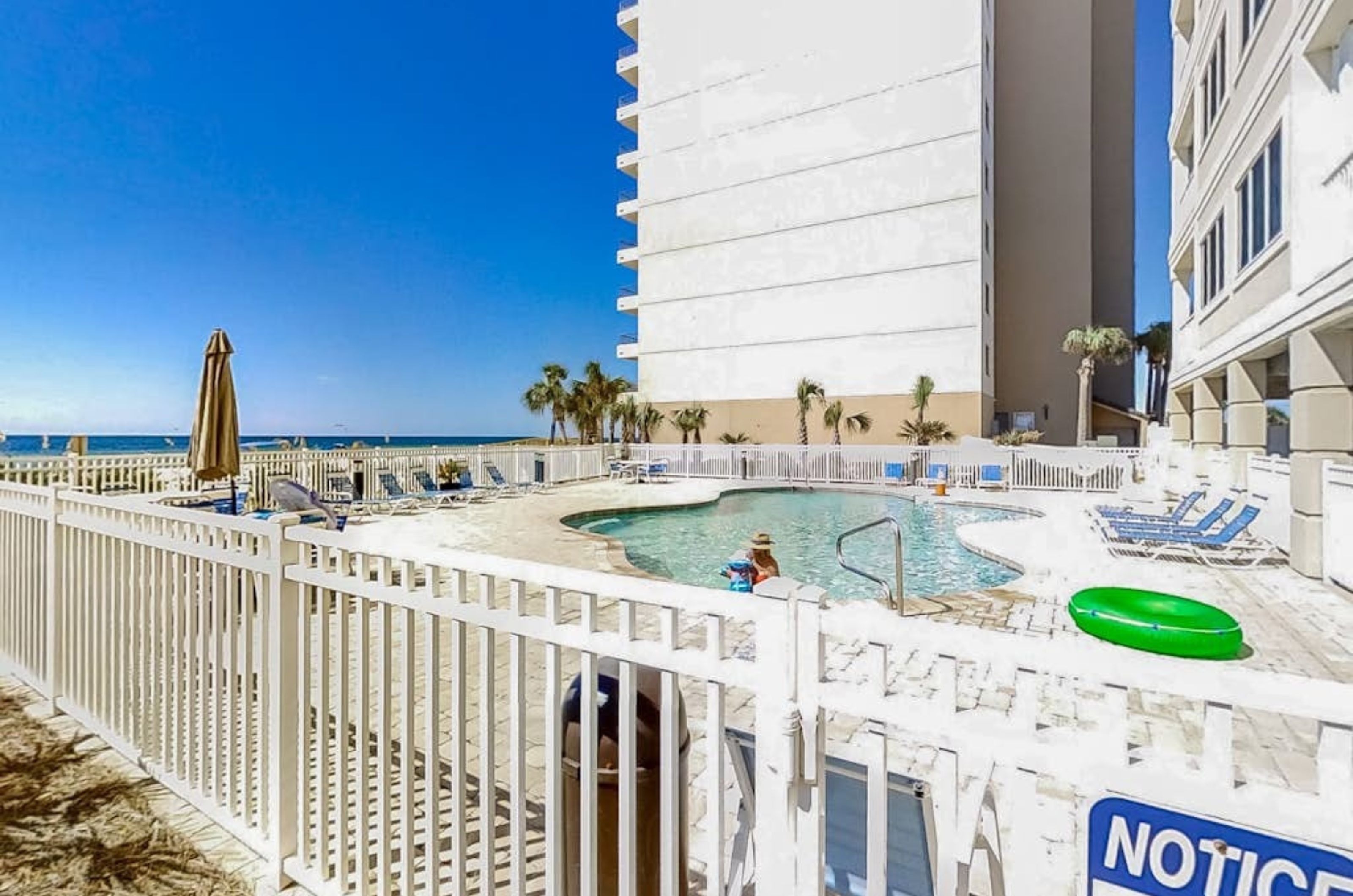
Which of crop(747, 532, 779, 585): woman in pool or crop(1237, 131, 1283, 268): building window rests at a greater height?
crop(1237, 131, 1283, 268): building window

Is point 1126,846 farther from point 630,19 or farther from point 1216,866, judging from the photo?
point 630,19

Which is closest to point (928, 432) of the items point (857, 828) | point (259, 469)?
point (259, 469)

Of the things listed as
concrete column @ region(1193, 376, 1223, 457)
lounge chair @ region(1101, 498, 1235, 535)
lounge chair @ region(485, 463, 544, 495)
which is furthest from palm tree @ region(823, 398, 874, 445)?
lounge chair @ region(1101, 498, 1235, 535)

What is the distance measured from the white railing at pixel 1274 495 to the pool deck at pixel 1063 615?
82 cm

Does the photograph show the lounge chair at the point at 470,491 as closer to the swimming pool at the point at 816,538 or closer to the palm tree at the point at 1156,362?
the swimming pool at the point at 816,538

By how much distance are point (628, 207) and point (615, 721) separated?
98.6 ft

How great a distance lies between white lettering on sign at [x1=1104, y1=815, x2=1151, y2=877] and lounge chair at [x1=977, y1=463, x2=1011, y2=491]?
53.9ft

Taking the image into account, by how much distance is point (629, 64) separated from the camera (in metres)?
29.5

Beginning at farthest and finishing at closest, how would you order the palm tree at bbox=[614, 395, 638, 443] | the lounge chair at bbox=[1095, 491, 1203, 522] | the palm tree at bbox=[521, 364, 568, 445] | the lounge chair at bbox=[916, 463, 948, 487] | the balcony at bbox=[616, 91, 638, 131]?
the palm tree at bbox=[521, 364, 568, 445] → the balcony at bbox=[616, 91, 638, 131] → the palm tree at bbox=[614, 395, 638, 443] → the lounge chair at bbox=[916, 463, 948, 487] → the lounge chair at bbox=[1095, 491, 1203, 522]

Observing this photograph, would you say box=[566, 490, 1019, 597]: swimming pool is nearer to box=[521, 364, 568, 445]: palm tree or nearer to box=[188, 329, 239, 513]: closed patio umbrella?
box=[188, 329, 239, 513]: closed patio umbrella

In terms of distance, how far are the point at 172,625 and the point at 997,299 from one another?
92.7 feet

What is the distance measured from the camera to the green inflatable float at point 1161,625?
13.3ft

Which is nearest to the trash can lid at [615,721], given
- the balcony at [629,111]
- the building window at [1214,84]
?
the building window at [1214,84]

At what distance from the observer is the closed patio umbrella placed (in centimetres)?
506
